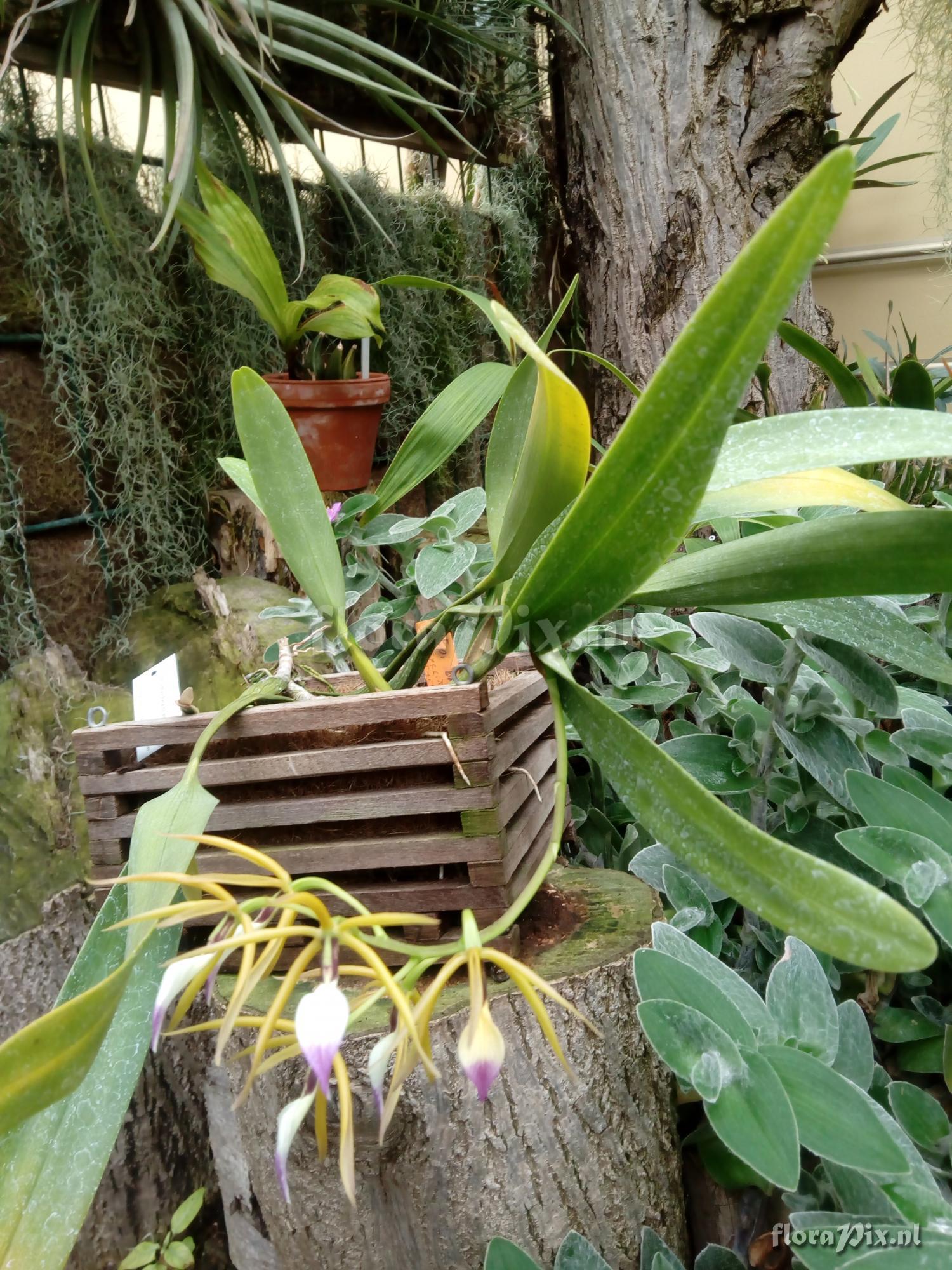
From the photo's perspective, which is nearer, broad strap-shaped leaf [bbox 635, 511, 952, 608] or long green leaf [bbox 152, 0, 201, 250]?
broad strap-shaped leaf [bbox 635, 511, 952, 608]

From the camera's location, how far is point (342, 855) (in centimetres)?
49

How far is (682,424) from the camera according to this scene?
26 centimetres

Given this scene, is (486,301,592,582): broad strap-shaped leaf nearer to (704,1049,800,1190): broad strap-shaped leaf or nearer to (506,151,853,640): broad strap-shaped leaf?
(506,151,853,640): broad strap-shaped leaf

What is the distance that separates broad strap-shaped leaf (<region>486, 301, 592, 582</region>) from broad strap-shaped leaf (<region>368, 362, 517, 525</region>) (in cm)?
27

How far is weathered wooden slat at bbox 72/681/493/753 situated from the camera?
45 cm

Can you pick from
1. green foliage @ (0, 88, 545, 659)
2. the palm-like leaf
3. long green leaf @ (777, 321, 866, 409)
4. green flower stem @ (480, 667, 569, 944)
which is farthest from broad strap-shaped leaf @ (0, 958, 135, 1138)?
green foliage @ (0, 88, 545, 659)

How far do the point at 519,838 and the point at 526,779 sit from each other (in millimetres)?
46

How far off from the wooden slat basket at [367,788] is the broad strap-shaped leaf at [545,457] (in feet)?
0.32

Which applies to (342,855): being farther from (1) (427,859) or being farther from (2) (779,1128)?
(2) (779,1128)

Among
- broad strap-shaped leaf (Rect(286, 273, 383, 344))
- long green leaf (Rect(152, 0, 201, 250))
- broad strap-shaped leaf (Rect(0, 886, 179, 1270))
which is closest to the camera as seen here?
broad strap-shaped leaf (Rect(0, 886, 179, 1270))

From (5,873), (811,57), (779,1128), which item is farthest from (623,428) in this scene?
(811,57)

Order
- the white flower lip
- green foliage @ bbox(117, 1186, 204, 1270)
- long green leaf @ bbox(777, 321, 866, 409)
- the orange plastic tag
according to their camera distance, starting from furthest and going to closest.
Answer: green foliage @ bbox(117, 1186, 204, 1270)
the orange plastic tag
long green leaf @ bbox(777, 321, 866, 409)
the white flower lip

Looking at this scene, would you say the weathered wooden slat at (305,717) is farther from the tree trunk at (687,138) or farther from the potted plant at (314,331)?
the tree trunk at (687,138)

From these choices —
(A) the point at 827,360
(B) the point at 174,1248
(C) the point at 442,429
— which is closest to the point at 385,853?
(C) the point at 442,429
